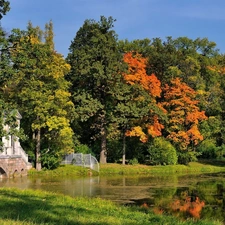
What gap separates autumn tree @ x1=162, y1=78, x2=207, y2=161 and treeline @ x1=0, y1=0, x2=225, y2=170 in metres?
0.10

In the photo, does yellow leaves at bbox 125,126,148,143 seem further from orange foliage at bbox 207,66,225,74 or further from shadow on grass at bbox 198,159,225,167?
orange foliage at bbox 207,66,225,74

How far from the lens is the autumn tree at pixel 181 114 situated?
41.3 metres

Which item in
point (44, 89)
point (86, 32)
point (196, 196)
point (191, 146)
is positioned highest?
point (86, 32)

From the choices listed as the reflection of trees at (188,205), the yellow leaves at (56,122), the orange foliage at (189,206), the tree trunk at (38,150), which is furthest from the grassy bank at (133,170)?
the orange foliage at (189,206)

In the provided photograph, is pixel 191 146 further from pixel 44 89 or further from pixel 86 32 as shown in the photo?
pixel 44 89

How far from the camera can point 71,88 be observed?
3919 cm

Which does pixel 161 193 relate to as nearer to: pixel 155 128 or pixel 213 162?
pixel 155 128

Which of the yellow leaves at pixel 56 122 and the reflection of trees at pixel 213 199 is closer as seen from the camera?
the reflection of trees at pixel 213 199

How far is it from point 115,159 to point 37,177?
490 inches

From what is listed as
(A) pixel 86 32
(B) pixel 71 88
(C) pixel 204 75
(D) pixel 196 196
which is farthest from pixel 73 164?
(C) pixel 204 75

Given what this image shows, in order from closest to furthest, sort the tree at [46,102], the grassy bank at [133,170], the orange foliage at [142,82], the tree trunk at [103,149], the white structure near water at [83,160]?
the tree at [46,102], the grassy bank at [133,170], the white structure near water at [83,160], the orange foliage at [142,82], the tree trunk at [103,149]

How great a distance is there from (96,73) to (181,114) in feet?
33.3

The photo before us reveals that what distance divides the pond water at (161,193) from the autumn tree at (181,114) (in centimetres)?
1110

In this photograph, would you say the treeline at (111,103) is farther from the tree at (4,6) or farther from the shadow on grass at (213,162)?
the tree at (4,6)
